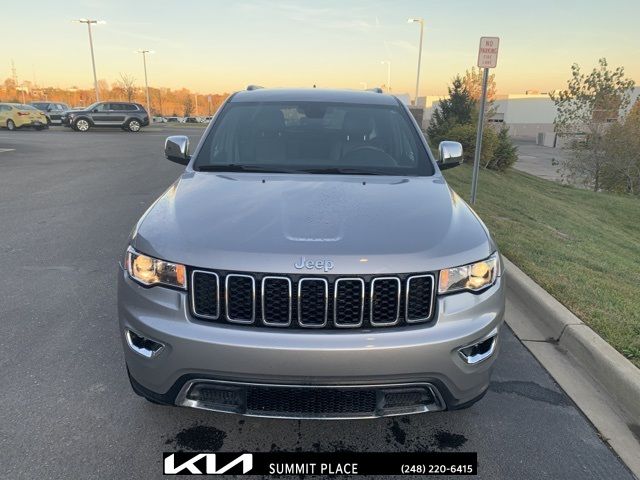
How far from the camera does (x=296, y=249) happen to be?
7.07 feet

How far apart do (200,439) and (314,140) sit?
7.27 ft

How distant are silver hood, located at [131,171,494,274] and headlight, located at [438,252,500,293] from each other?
0.12ft

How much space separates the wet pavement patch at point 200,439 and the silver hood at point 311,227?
101cm

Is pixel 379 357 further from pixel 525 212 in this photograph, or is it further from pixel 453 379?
pixel 525 212

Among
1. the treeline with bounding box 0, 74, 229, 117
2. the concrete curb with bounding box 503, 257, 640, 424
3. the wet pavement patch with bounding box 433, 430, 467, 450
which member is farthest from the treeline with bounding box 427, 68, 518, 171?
the treeline with bounding box 0, 74, 229, 117

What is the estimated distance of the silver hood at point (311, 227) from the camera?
214 centimetres

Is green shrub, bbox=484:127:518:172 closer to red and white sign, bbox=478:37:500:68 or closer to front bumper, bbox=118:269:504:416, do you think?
red and white sign, bbox=478:37:500:68

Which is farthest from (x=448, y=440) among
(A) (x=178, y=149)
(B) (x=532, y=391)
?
(A) (x=178, y=149)

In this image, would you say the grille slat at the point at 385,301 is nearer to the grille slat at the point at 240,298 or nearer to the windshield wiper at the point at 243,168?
the grille slat at the point at 240,298

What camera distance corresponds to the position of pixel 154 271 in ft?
7.47

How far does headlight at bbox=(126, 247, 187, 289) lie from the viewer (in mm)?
2211

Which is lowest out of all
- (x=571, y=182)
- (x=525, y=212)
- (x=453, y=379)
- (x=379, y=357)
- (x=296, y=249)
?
(x=571, y=182)

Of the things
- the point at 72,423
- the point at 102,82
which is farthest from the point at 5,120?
the point at 102,82

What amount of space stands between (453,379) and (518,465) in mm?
Result: 668
